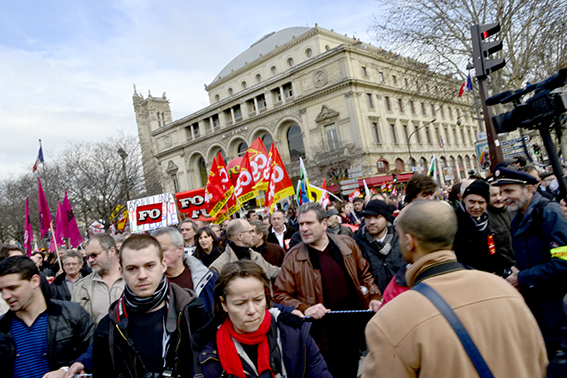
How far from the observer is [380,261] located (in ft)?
13.1

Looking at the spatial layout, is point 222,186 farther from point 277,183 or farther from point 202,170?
point 202,170

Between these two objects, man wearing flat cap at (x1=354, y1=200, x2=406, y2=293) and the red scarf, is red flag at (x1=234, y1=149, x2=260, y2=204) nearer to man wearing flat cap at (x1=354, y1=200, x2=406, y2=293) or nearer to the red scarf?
man wearing flat cap at (x1=354, y1=200, x2=406, y2=293)

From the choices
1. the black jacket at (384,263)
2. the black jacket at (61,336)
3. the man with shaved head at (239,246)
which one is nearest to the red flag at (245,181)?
the man with shaved head at (239,246)

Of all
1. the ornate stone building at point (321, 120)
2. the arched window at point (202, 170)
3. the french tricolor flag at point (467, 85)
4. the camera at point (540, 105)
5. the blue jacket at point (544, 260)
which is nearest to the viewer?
the camera at point (540, 105)

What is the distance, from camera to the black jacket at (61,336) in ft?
9.02

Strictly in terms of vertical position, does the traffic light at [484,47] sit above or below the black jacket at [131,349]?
above

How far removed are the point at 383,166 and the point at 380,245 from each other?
3563cm

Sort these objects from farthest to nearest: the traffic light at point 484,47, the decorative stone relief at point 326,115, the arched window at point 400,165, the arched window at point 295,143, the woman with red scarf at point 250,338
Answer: the arched window at point 295,143 < the arched window at point 400,165 < the decorative stone relief at point 326,115 < the traffic light at point 484,47 < the woman with red scarf at point 250,338

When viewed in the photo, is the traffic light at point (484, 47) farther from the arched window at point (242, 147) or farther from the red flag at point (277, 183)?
the arched window at point (242, 147)

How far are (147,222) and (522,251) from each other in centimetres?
1121

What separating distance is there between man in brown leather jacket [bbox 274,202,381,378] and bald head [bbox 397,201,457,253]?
192cm

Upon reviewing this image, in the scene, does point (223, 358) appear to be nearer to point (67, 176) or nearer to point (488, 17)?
point (488, 17)

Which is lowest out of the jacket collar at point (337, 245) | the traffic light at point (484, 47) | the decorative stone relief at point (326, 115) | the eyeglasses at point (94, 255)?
the jacket collar at point (337, 245)

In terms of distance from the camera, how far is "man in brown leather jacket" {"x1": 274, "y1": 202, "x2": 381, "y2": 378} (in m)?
3.61
